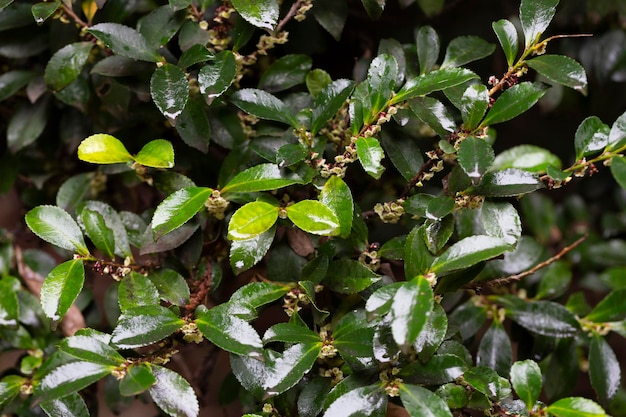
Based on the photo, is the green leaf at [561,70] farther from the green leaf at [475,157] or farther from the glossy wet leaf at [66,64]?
the glossy wet leaf at [66,64]

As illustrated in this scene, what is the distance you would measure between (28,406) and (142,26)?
0.57m

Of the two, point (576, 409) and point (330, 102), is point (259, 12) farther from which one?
point (576, 409)

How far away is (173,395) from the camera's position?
28.0 inches

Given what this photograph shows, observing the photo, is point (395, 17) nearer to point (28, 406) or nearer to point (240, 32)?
point (240, 32)

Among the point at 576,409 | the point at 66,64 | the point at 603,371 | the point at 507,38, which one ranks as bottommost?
the point at 603,371

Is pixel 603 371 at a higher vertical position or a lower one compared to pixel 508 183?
lower

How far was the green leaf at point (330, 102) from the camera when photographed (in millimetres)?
828

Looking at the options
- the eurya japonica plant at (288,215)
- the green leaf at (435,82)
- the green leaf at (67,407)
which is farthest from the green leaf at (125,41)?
the green leaf at (67,407)

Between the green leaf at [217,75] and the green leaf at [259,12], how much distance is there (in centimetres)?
6

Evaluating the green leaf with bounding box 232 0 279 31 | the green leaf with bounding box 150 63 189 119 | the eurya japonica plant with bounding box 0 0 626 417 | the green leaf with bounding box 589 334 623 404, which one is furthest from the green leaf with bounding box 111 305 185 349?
the green leaf with bounding box 589 334 623 404

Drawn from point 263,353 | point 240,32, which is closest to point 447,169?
point 240,32

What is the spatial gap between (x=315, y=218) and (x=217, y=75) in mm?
219

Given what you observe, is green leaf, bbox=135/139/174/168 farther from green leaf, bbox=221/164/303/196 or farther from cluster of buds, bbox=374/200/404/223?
cluster of buds, bbox=374/200/404/223

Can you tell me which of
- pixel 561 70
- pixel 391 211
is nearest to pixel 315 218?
pixel 391 211
